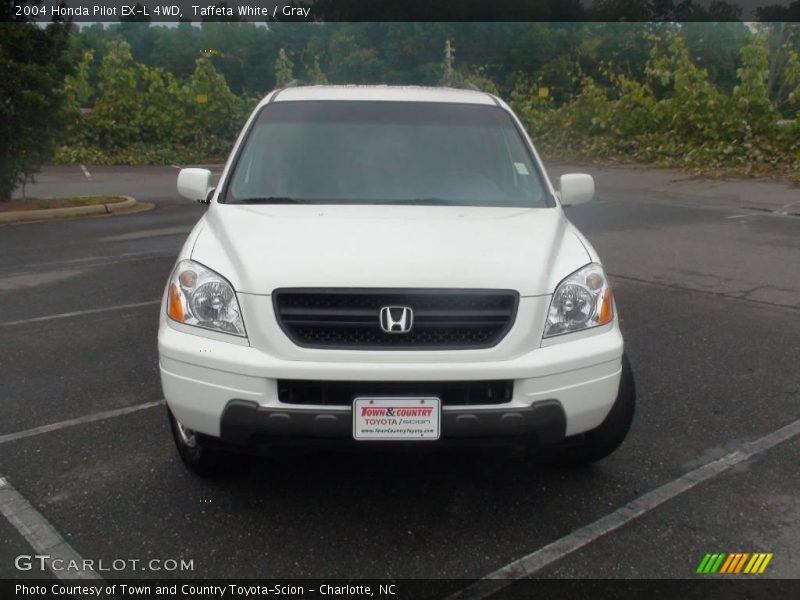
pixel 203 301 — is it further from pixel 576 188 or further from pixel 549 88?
pixel 549 88

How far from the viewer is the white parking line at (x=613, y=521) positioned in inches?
124

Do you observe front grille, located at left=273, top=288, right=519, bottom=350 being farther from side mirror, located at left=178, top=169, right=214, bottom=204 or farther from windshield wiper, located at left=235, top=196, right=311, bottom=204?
side mirror, located at left=178, top=169, right=214, bottom=204

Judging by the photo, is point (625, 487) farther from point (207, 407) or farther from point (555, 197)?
point (207, 407)

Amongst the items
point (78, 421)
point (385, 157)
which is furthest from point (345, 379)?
point (78, 421)

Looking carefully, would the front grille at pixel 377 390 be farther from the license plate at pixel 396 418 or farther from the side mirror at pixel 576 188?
the side mirror at pixel 576 188

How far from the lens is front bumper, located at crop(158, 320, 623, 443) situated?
127 inches

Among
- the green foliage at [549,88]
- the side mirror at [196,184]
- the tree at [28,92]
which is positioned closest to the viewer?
the side mirror at [196,184]

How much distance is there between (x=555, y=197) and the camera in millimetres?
4566

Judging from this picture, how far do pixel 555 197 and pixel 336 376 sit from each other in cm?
189

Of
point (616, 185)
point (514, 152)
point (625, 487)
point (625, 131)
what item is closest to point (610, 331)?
point (625, 487)

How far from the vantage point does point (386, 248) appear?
3.54 metres

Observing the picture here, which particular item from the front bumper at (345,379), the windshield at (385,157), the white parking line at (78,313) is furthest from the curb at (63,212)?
the front bumper at (345,379)

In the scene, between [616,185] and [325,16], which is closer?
[616,185]

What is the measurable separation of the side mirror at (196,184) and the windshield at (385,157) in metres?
0.31
